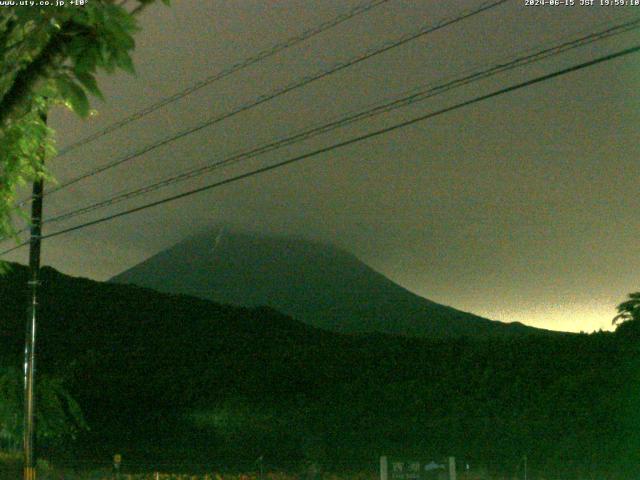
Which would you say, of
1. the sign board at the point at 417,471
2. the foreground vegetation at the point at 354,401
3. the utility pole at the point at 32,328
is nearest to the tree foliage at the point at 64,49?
the sign board at the point at 417,471

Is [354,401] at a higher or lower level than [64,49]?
lower

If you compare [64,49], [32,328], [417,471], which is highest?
[64,49]

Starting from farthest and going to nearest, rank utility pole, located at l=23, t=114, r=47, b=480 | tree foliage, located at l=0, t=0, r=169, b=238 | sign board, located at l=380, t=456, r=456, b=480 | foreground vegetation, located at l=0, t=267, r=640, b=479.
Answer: foreground vegetation, located at l=0, t=267, r=640, b=479 < utility pole, located at l=23, t=114, r=47, b=480 < sign board, located at l=380, t=456, r=456, b=480 < tree foliage, located at l=0, t=0, r=169, b=238

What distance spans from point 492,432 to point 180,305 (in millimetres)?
33972

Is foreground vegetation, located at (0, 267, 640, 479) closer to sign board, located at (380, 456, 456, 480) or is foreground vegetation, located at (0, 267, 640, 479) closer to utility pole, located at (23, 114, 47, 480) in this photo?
sign board, located at (380, 456, 456, 480)

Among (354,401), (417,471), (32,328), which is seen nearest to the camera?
(417,471)

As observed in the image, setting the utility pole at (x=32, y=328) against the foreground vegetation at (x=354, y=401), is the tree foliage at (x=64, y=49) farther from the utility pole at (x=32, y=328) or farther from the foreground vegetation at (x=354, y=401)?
the foreground vegetation at (x=354, y=401)

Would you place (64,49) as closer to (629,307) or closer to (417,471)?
(417,471)

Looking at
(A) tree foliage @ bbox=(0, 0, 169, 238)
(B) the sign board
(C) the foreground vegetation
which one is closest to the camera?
(A) tree foliage @ bbox=(0, 0, 169, 238)

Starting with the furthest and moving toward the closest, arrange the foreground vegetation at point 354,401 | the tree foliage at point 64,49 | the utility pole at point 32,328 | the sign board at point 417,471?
the foreground vegetation at point 354,401 → the utility pole at point 32,328 → the sign board at point 417,471 → the tree foliage at point 64,49

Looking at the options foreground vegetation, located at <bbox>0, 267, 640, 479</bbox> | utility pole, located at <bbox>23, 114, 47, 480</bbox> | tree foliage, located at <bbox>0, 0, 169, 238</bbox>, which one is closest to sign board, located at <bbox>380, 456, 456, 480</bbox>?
foreground vegetation, located at <bbox>0, 267, 640, 479</bbox>

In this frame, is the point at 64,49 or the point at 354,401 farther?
the point at 354,401

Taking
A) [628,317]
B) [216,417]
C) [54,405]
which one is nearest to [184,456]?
[216,417]

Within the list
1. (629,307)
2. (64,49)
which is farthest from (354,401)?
(64,49)
